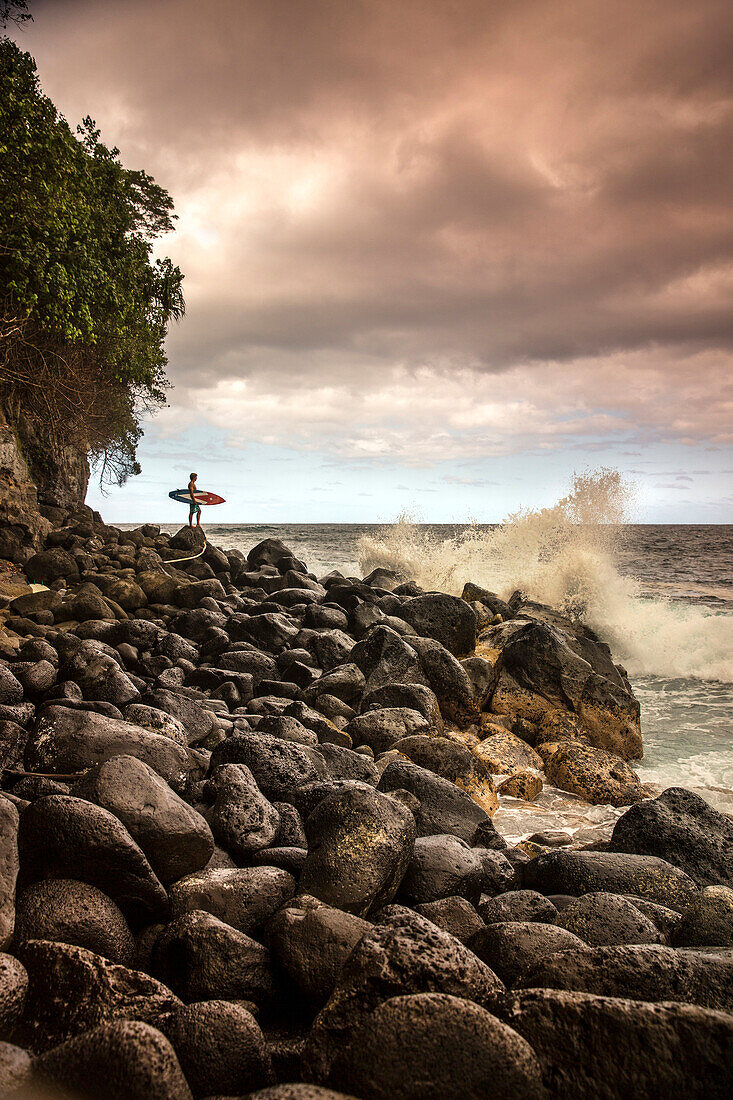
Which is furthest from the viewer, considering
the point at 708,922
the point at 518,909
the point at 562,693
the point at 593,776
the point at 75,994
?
the point at 562,693

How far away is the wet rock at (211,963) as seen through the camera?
2.08 meters

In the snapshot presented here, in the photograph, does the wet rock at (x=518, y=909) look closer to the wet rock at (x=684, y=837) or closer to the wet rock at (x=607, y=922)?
the wet rock at (x=607, y=922)

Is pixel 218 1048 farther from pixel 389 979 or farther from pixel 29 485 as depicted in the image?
pixel 29 485

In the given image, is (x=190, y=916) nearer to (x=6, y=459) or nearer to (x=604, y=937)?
(x=604, y=937)

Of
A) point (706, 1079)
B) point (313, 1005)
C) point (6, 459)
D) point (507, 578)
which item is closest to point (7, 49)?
point (6, 459)

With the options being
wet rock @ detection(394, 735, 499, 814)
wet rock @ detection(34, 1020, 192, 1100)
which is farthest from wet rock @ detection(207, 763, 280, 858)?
wet rock @ detection(394, 735, 499, 814)

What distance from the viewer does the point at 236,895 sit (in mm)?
2516

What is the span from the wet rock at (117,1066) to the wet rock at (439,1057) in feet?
1.50

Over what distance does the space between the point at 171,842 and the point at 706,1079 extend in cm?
215

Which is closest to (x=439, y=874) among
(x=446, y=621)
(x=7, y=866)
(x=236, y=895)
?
(x=236, y=895)

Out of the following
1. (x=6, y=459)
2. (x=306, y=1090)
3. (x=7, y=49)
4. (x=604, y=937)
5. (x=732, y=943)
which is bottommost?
(x=732, y=943)

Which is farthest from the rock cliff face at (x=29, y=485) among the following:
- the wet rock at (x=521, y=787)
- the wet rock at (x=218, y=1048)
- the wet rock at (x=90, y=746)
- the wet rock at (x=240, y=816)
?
the wet rock at (x=218, y=1048)

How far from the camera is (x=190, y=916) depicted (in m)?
2.25

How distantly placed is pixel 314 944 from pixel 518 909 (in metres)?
1.19
